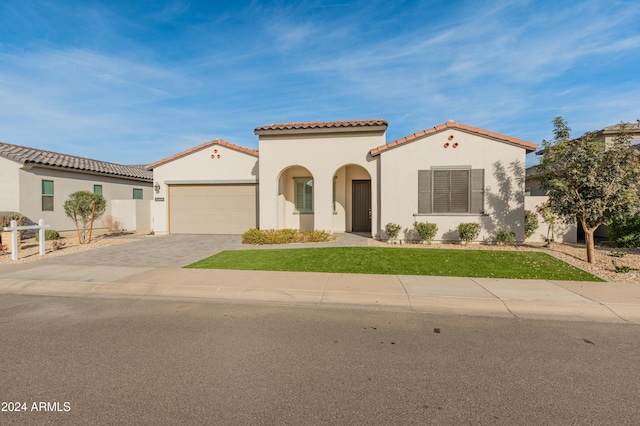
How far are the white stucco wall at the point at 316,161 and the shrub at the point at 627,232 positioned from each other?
26.5 feet

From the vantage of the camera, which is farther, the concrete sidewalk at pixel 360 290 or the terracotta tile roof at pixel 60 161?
the terracotta tile roof at pixel 60 161

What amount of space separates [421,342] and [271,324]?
208 centimetres

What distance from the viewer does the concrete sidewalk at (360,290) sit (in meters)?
5.09

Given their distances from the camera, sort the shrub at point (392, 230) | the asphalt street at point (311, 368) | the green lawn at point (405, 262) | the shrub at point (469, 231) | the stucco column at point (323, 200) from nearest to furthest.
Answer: the asphalt street at point (311, 368)
the green lawn at point (405, 262)
the shrub at point (469, 231)
the shrub at point (392, 230)
the stucco column at point (323, 200)

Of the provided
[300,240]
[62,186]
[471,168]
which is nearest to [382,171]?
[471,168]

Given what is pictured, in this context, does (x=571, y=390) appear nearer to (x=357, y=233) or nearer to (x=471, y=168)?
(x=471, y=168)

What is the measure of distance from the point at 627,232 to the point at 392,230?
765cm

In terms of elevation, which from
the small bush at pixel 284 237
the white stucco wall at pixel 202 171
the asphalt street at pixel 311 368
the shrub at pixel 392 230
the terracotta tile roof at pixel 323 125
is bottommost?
the asphalt street at pixel 311 368

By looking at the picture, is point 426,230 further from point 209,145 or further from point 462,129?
point 209,145

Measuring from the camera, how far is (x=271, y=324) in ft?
14.9

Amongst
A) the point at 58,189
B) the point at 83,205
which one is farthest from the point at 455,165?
the point at 58,189

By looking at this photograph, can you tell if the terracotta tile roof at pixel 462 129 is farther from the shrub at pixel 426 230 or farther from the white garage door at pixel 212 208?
the white garage door at pixel 212 208

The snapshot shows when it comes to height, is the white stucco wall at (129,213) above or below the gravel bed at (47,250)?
above

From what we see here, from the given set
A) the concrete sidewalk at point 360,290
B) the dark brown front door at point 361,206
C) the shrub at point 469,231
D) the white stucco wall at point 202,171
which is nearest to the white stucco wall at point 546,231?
the shrub at point 469,231
